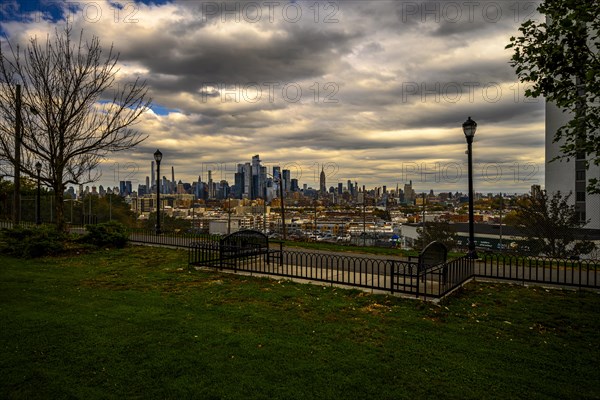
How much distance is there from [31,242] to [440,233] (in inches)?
770

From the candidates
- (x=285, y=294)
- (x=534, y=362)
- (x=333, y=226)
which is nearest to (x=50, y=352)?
(x=285, y=294)

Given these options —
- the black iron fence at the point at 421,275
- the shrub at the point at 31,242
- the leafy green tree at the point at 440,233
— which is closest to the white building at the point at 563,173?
the leafy green tree at the point at 440,233

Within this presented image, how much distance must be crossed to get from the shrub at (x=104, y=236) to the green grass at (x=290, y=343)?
7.07 metres

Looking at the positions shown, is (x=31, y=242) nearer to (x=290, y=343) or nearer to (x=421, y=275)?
(x=290, y=343)

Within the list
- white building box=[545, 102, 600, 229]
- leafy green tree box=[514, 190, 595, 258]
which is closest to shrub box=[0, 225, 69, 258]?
leafy green tree box=[514, 190, 595, 258]

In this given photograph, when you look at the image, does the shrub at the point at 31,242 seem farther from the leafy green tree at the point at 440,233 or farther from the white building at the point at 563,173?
the white building at the point at 563,173

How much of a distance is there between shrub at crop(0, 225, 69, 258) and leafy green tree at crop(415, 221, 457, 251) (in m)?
17.3

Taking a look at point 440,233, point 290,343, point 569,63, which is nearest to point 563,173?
point 440,233

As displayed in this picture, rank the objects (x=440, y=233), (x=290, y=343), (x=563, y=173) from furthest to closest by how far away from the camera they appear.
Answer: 1. (x=563, y=173)
2. (x=440, y=233)
3. (x=290, y=343)

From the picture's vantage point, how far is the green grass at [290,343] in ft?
14.8

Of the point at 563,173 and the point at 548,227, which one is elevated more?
the point at 563,173

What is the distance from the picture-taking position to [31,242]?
14344mm

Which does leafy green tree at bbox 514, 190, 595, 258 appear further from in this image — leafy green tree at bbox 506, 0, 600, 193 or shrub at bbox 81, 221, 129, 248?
shrub at bbox 81, 221, 129, 248

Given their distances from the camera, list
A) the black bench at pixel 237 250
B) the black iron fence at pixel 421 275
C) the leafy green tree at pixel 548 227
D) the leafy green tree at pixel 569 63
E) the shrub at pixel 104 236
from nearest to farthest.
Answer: the leafy green tree at pixel 569 63, the black iron fence at pixel 421 275, the black bench at pixel 237 250, the shrub at pixel 104 236, the leafy green tree at pixel 548 227
